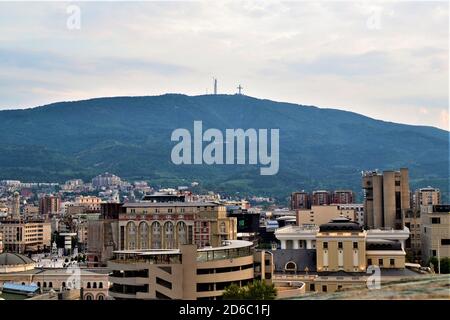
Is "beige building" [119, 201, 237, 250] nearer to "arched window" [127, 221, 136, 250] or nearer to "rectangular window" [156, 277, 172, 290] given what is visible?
"arched window" [127, 221, 136, 250]

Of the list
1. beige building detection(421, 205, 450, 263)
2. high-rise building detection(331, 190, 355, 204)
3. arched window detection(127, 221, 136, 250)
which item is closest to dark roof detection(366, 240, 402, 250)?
beige building detection(421, 205, 450, 263)

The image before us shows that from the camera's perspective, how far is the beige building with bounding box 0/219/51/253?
26781mm

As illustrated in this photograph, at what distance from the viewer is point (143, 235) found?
16234mm

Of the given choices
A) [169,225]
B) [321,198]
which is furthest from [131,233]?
[321,198]

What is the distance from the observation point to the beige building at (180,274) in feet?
26.5

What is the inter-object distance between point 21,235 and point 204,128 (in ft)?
121

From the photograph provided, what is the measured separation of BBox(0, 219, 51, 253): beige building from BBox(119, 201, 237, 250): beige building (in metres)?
11.5

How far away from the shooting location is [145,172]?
2036 inches

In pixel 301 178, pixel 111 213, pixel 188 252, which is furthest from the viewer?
pixel 301 178
